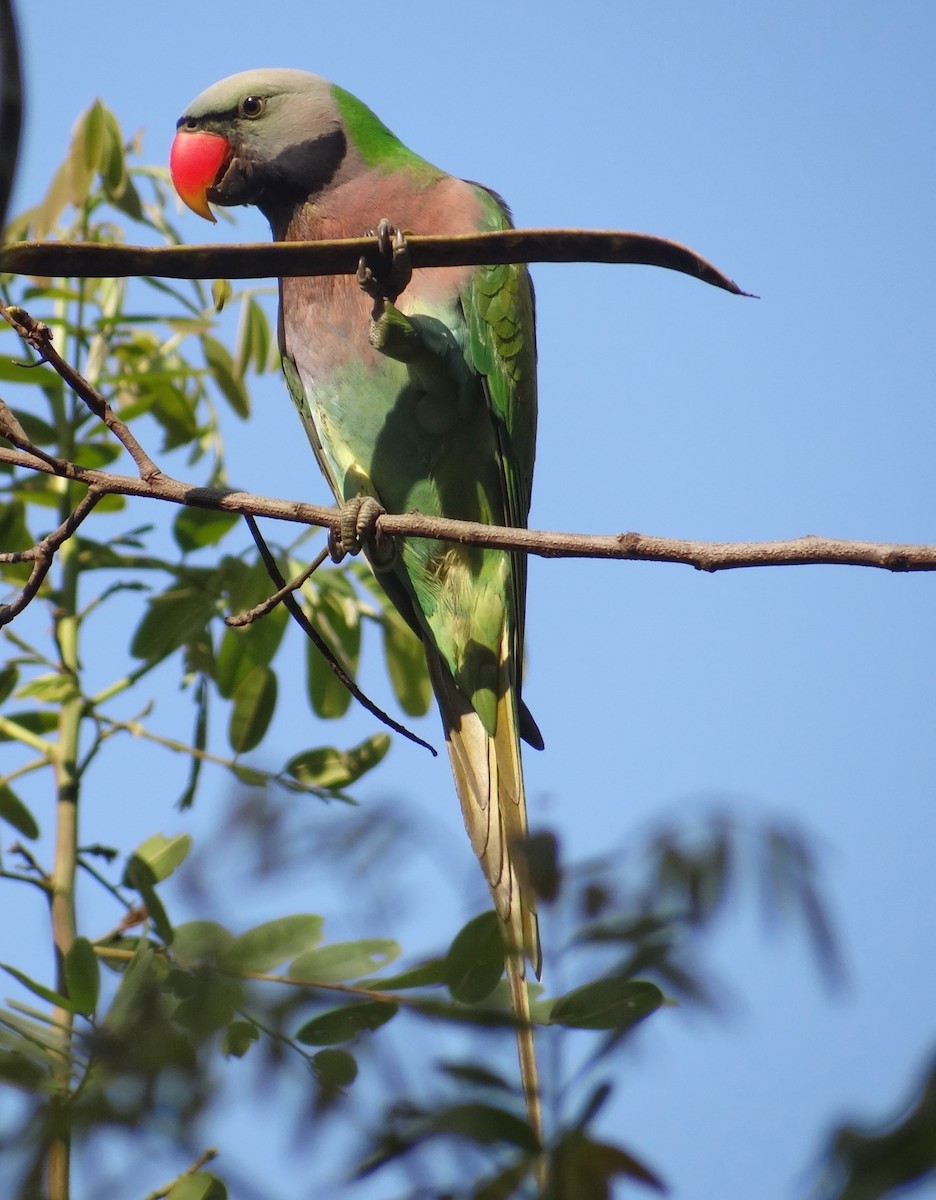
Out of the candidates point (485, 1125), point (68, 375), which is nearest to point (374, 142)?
point (68, 375)

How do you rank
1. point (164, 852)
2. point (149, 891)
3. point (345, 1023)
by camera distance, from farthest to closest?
point (164, 852), point (149, 891), point (345, 1023)

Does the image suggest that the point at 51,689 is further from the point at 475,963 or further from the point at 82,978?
the point at 475,963

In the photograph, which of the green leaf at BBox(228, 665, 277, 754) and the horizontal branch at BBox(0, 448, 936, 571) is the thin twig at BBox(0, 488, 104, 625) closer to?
the horizontal branch at BBox(0, 448, 936, 571)

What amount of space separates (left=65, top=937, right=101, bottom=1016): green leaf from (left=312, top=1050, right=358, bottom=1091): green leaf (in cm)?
90

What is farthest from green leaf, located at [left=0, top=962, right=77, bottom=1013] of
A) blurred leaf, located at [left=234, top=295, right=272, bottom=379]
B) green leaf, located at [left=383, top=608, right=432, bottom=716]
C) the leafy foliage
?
blurred leaf, located at [left=234, top=295, right=272, bottom=379]

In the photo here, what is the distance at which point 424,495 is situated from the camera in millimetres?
3104

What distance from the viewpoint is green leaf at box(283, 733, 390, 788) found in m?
2.49

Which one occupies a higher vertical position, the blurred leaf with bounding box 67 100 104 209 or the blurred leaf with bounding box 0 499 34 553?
the blurred leaf with bounding box 67 100 104 209

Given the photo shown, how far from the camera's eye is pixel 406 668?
9.93 ft

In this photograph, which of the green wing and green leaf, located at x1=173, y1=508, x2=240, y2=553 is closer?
green leaf, located at x1=173, y1=508, x2=240, y2=553

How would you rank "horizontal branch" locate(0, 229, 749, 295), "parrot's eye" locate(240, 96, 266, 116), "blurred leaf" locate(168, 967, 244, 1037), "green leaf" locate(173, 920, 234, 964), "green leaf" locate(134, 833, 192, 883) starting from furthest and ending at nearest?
1. "parrot's eye" locate(240, 96, 266, 116)
2. "green leaf" locate(134, 833, 192, 883)
3. "horizontal branch" locate(0, 229, 749, 295)
4. "green leaf" locate(173, 920, 234, 964)
5. "blurred leaf" locate(168, 967, 244, 1037)


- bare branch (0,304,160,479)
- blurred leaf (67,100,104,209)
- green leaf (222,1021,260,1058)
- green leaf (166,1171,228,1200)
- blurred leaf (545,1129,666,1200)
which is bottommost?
green leaf (166,1171,228,1200)

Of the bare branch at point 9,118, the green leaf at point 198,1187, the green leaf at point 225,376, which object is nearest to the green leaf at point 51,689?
the green leaf at point 225,376

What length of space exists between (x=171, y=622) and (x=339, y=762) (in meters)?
0.43
